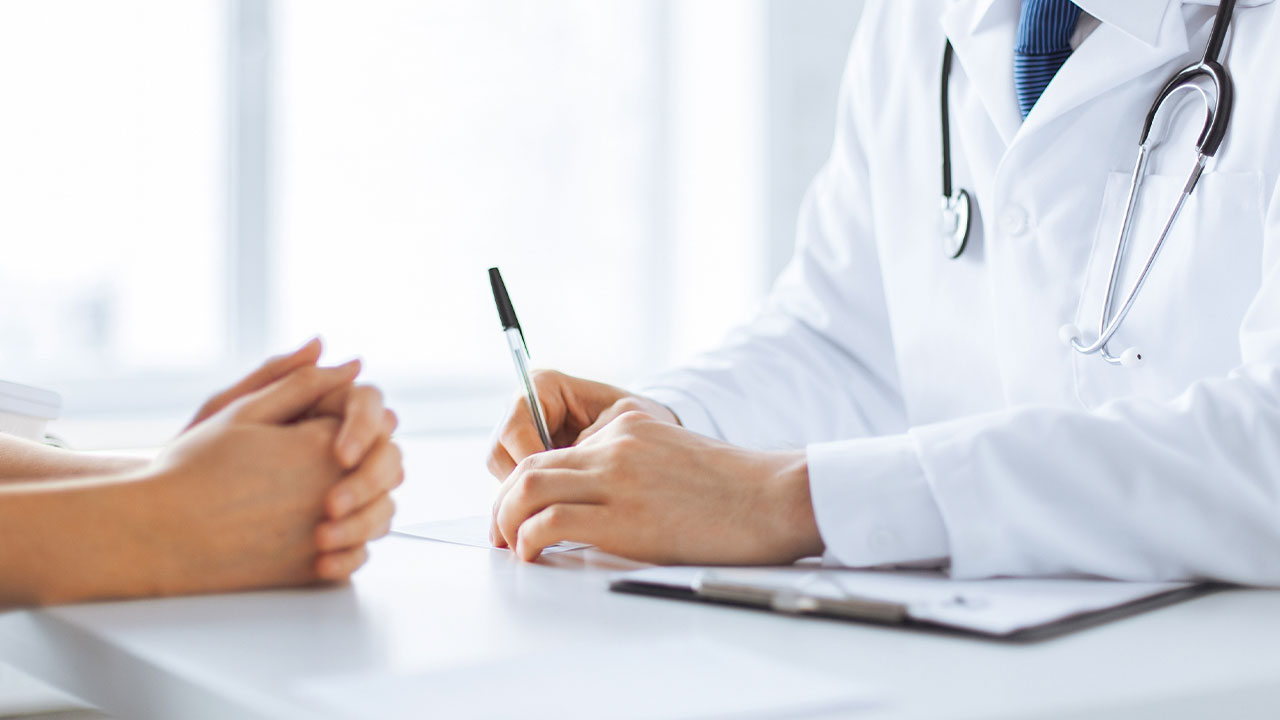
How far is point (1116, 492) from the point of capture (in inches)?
29.0

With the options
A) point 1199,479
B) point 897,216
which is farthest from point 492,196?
point 1199,479

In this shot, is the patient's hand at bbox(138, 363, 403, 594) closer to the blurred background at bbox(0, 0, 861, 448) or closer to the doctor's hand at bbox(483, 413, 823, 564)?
the doctor's hand at bbox(483, 413, 823, 564)

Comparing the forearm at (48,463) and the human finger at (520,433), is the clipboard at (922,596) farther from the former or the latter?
the forearm at (48,463)

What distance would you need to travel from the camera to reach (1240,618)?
0.64 meters

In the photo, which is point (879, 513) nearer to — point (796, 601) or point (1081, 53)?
point (796, 601)

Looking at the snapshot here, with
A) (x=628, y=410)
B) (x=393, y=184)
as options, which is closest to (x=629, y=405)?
(x=628, y=410)

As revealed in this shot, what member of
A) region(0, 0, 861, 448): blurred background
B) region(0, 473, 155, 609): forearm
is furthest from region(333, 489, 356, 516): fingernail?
region(0, 0, 861, 448): blurred background

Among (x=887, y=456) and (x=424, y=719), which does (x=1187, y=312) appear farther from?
(x=424, y=719)

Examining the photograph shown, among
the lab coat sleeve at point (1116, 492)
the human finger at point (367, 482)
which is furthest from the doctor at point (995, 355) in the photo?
the human finger at point (367, 482)

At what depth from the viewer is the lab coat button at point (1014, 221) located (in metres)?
1.12

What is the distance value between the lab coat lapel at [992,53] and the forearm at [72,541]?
858 millimetres

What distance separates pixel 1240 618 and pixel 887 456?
0.74ft

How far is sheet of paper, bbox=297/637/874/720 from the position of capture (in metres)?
0.44

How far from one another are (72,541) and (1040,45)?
933mm
